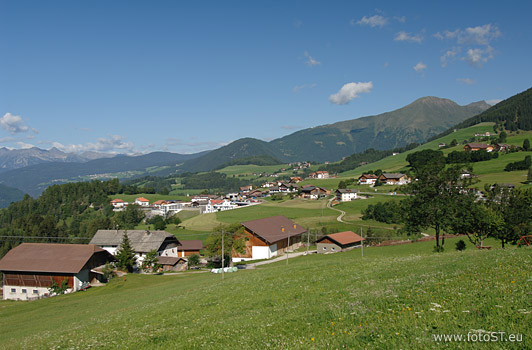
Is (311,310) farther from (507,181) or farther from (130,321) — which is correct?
(507,181)

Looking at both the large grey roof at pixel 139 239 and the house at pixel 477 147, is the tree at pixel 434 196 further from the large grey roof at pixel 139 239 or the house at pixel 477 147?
the house at pixel 477 147

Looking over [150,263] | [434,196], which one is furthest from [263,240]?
[434,196]

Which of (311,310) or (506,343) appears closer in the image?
(506,343)

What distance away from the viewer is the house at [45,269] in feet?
192

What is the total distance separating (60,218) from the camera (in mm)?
176625

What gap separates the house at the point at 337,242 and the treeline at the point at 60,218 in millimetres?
88847

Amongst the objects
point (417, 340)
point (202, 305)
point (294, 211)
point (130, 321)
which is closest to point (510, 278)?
point (417, 340)

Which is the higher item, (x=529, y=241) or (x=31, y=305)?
(x=529, y=241)

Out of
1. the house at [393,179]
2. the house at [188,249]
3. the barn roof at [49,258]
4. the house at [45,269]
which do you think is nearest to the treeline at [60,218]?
the house at [188,249]

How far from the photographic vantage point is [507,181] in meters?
120

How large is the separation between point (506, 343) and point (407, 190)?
48.5m

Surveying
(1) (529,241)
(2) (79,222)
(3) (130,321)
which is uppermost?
(3) (130,321)

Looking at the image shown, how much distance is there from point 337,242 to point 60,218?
15950 centimetres

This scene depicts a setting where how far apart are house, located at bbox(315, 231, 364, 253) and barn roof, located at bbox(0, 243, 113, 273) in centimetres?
4676
